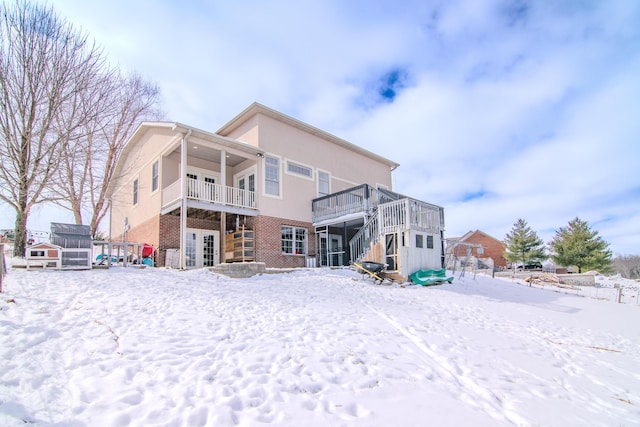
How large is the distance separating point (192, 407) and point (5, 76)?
1369cm

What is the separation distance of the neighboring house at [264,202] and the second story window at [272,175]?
4 centimetres

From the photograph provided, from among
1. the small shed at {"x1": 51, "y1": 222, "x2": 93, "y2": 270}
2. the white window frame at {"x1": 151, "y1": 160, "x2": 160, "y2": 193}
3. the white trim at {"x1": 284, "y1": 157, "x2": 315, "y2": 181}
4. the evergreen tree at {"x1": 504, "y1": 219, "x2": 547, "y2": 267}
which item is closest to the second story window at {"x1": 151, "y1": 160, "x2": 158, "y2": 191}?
the white window frame at {"x1": 151, "y1": 160, "x2": 160, "y2": 193}

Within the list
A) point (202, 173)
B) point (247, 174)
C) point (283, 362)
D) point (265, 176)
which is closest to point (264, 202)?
point (265, 176)

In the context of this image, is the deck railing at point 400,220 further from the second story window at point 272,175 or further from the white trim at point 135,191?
the white trim at point 135,191

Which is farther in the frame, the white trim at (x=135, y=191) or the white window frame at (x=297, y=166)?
the white trim at (x=135, y=191)

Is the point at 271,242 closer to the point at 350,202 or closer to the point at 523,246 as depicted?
the point at 350,202

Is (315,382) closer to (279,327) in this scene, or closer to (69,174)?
(279,327)

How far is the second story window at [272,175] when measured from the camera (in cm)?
1474

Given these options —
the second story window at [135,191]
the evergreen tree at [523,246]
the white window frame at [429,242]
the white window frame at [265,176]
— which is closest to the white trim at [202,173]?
the white window frame at [265,176]

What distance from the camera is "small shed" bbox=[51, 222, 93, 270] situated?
29.8ft

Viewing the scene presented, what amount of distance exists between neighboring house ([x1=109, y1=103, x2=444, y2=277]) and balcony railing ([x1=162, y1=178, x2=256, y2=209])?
0.13 ft

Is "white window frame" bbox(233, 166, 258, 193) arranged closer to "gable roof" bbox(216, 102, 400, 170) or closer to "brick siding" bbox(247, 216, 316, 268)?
"brick siding" bbox(247, 216, 316, 268)

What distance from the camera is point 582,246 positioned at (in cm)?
3053

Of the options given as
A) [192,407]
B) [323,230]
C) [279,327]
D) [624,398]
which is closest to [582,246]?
[323,230]
